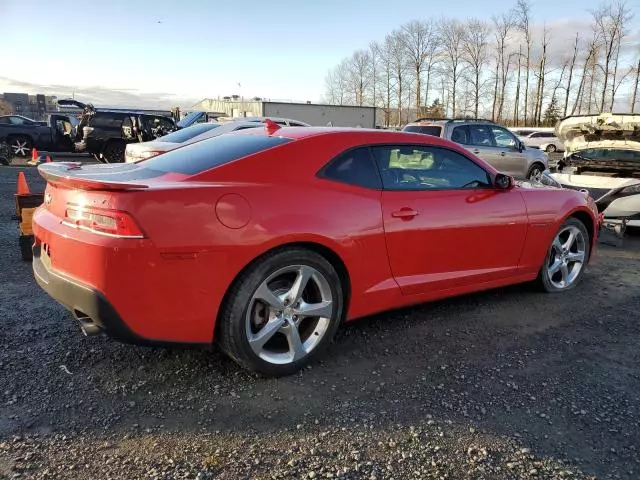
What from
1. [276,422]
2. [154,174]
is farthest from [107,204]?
[276,422]

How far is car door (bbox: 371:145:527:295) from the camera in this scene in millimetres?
3457

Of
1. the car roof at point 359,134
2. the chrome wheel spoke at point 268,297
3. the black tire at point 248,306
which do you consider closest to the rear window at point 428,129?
the car roof at point 359,134

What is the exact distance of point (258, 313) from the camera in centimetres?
301

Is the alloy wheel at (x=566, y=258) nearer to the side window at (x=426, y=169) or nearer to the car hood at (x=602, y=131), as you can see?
the side window at (x=426, y=169)

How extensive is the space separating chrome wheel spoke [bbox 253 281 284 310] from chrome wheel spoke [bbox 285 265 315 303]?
2.6 inches

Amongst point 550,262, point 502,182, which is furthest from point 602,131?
point 502,182

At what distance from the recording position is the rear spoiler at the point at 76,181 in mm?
2566

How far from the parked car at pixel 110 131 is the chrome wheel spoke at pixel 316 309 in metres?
14.0

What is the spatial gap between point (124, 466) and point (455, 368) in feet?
6.43

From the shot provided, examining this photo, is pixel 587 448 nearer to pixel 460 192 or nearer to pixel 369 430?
pixel 369 430

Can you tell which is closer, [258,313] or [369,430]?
[369,430]

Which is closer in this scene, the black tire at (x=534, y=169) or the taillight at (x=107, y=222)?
the taillight at (x=107, y=222)

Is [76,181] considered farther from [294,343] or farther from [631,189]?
[631,189]

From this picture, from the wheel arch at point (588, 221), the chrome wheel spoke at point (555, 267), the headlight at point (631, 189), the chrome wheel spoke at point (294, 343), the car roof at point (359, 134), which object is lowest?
Answer: the chrome wheel spoke at point (294, 343)
